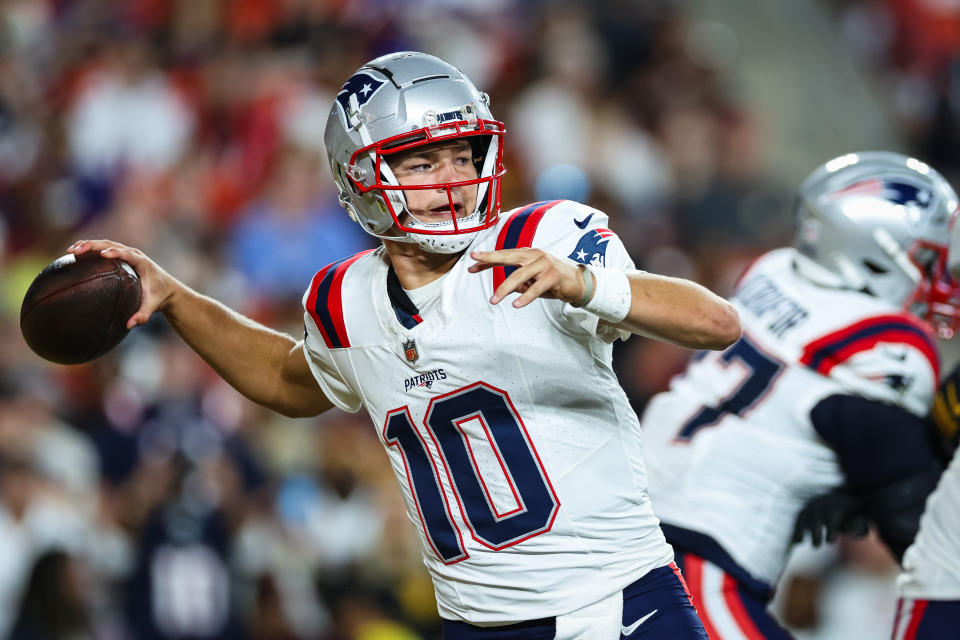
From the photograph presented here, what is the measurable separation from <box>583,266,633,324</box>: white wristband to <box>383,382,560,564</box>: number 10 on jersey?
38 cm

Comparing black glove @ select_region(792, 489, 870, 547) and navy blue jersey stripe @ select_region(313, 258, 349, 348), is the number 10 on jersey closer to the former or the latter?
navy blue jersey stripe @ select_region(313, 258, 349, 348)

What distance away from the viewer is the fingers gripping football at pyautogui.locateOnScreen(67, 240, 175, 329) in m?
3.24

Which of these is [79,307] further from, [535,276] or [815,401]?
[815,401]

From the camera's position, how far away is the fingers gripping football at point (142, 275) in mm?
3242

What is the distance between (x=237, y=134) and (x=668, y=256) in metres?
3.23

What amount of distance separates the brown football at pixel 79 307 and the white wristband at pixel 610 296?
133 centimetres

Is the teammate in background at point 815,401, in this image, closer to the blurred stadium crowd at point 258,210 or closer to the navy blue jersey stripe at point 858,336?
the navy blue jersey stripe at point 858,336

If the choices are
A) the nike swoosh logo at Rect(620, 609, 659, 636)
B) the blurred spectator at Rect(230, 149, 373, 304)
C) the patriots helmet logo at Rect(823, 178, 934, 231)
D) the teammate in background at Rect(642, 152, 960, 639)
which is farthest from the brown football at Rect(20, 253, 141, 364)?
the blurred spectator at Rect(230, 149, 373, 304)

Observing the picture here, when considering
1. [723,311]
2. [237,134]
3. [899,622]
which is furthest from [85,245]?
[237,134]

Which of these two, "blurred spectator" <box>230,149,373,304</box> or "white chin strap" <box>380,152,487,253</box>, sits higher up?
"white chin strap" <box>380,152,487,253</box>

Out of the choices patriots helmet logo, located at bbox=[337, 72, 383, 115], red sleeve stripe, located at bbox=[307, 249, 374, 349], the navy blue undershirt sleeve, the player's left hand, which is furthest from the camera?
the navy blue undershirt sleeve

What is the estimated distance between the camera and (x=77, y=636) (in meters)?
5.66

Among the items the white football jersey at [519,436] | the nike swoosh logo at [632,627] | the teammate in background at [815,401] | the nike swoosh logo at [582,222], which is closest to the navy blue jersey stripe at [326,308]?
the white football jersey at [519,436]

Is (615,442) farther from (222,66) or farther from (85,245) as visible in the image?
(222,66)
